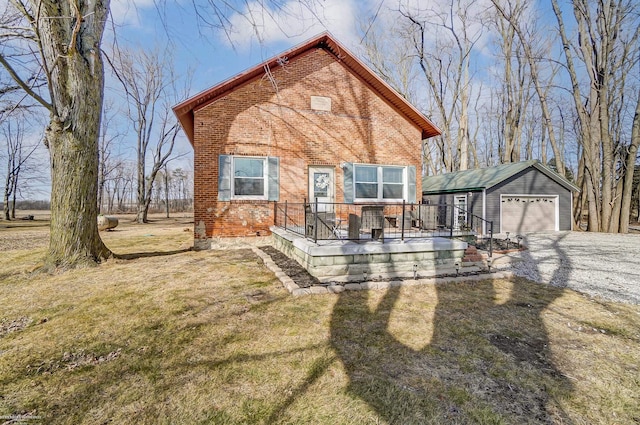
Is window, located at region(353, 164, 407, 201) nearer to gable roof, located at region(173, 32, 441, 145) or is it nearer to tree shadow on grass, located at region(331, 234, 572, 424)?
gable roof, located at region(173, 32, 441, 145)

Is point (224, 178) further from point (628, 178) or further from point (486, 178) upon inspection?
point (628, 178)

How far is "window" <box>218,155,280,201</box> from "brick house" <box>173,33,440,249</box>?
32 mm

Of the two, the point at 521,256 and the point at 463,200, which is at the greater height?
the point at 463,200

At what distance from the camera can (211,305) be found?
4148 millimetres

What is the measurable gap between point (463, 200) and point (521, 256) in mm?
7860

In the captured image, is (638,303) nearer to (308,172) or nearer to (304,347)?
(304,347)

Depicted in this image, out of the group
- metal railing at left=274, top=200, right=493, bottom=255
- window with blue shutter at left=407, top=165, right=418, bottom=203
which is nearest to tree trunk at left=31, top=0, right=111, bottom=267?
metal railing at left=274, top=200, right=493, bottom=255

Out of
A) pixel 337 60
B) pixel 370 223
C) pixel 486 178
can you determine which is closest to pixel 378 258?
pixel 370 223

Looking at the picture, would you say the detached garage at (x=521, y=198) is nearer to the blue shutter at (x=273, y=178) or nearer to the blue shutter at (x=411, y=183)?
the blue shutter at (x=411, y=183)

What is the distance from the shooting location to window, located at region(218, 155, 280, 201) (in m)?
9.12

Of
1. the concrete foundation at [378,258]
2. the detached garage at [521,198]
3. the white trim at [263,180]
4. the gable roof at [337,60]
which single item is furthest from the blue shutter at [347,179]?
the detached garage at [521,198]

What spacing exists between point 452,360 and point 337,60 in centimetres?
1035

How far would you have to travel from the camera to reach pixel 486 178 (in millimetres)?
16250

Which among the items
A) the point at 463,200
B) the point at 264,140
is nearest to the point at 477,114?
the point at 463,200
